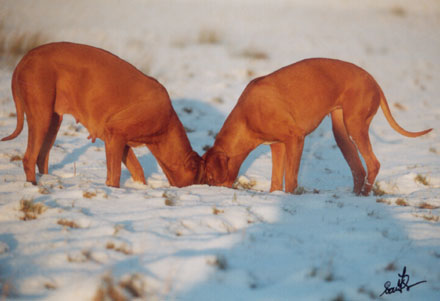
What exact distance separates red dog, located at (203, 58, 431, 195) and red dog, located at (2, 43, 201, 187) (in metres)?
0.55

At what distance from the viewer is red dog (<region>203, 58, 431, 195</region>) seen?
17.5ft

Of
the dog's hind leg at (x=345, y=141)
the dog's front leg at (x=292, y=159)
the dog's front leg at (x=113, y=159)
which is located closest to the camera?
the dog's front leg at (x=113, y=159)

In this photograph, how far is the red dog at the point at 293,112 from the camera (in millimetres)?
5344

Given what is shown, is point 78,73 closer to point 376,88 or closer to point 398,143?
point 376,88

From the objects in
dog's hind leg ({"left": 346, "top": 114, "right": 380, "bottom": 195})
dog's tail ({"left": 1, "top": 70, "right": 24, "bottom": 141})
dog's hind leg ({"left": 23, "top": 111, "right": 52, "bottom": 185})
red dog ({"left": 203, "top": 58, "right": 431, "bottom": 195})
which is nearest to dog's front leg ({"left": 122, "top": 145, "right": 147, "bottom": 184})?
red dog ({"left": 203, "top": 58, "right": 431, "bottom": 195})

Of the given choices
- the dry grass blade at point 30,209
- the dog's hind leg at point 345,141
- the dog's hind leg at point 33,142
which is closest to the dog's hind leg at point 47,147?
the dog's hind leg at point 33,142

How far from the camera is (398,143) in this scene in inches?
334

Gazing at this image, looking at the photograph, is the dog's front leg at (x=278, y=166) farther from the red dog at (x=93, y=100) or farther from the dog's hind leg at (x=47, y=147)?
the dog's hind leg at (x=47, y=147)

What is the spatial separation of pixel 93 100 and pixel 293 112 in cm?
247

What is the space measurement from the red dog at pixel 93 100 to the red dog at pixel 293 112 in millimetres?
555

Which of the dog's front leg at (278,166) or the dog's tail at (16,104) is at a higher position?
the dog's tail at (16,104)

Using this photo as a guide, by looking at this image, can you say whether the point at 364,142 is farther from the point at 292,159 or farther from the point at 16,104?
the point at 16,104
